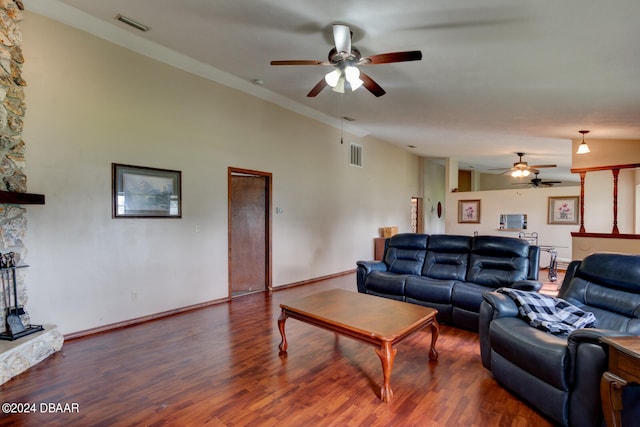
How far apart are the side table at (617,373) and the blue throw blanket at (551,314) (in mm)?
650

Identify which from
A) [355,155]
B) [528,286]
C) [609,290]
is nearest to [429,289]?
[528,286]

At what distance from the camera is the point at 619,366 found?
1564 millimetres

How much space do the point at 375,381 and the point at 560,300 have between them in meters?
1.65

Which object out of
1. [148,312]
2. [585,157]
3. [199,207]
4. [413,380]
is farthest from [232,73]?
[585,157]

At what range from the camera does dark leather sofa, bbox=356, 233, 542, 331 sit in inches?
142

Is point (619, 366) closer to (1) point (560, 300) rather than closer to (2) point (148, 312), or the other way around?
(1) point (560, 300)

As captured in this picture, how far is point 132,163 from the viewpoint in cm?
381

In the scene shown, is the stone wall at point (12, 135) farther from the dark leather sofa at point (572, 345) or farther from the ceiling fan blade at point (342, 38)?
the dark leather sofa at point (572, 345)

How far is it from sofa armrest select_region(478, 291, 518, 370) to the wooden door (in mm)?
3669

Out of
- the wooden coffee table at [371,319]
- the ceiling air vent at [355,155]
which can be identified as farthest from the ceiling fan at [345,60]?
the ceiling air vent at [355,155]

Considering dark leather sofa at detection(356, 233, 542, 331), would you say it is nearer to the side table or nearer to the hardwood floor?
the hardwood floor

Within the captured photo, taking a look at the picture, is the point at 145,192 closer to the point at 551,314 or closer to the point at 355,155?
the point at 551,314

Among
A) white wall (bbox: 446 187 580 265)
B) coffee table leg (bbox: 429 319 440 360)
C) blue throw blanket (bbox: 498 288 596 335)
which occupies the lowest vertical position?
coffee table leg (bbox: 429 319 440 360)

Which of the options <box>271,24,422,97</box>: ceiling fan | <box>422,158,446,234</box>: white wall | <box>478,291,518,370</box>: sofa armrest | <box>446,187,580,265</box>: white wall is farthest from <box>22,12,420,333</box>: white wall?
<box>422,158,446,234</box>: white wall
